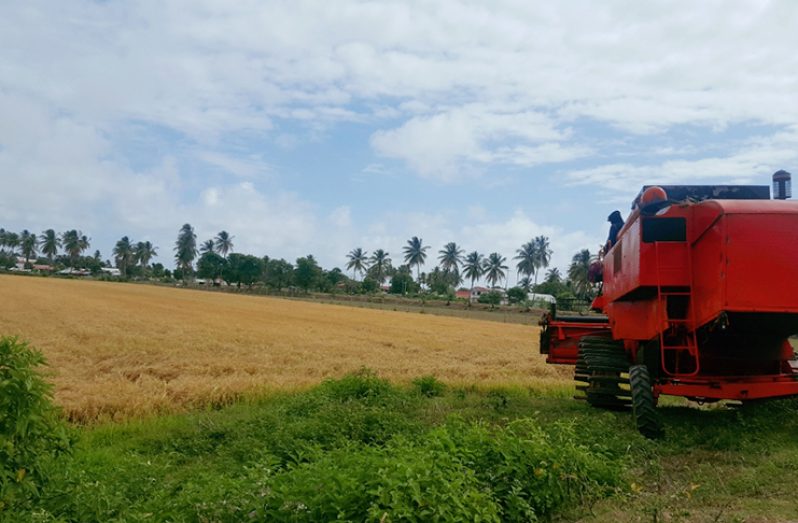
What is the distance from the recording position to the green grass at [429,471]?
3994 millimetres

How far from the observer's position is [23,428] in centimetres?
367

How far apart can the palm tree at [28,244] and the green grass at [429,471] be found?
512ft

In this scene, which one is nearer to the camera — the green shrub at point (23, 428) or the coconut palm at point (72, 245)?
the green shrub at point (23, 428)

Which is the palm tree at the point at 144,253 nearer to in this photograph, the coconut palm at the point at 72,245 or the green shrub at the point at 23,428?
the coconut palm at the point at 72,245

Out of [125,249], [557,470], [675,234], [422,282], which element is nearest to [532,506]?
[557,470]

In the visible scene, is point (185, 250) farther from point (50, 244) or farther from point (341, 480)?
point (341, 480)

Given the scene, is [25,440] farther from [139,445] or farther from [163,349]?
[163,349]

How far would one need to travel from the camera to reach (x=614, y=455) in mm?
6398

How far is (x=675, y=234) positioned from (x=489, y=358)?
13.7 metres

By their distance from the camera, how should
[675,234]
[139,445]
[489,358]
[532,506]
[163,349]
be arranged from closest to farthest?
[532,506]
[675,234]
[139,445]
[163,349]
[489,358]

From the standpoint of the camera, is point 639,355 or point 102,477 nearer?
point 102,477

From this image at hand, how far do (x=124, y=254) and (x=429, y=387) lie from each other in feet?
502

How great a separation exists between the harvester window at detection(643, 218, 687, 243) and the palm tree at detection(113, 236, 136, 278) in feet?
515

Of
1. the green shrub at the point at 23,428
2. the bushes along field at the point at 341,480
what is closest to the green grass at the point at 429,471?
the bushes along field at the point at 341,480
